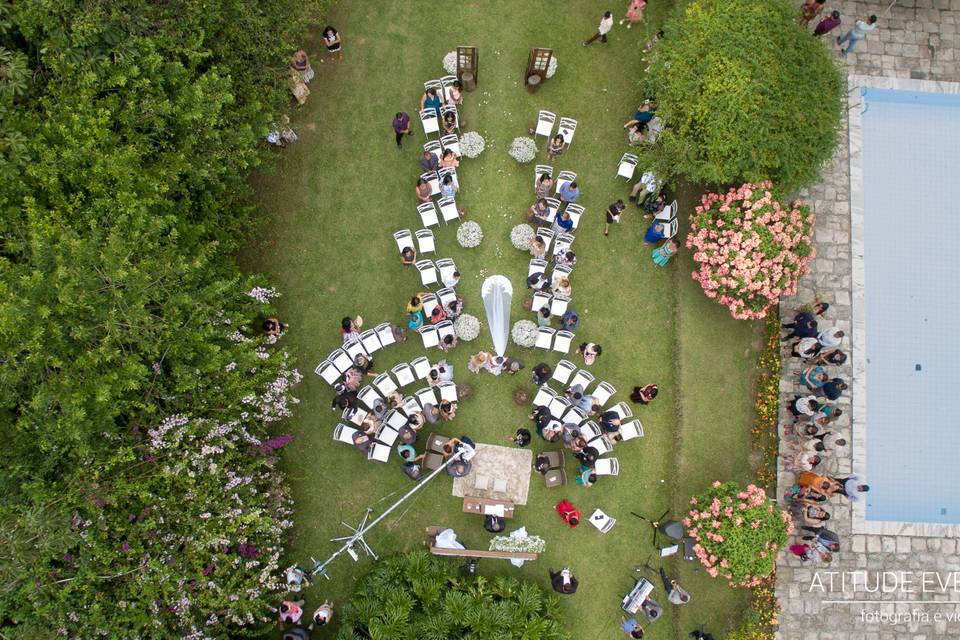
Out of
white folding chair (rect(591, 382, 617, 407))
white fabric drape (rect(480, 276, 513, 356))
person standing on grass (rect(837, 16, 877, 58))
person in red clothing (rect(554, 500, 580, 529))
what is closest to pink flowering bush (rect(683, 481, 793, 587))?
person in red clothing (rect(554, 500, 580, 529))

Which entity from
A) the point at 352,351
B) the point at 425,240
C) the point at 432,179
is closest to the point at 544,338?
the point at 425,240

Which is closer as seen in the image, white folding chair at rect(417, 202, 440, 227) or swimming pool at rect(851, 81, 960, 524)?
white folding chair at rect(417, 202, 440, 227)

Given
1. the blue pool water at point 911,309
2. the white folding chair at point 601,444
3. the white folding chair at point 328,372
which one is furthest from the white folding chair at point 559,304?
the blue pool water at point 911,309

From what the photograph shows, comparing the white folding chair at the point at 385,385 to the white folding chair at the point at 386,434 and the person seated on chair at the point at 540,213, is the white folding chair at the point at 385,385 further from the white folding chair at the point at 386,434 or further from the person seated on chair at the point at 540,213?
the person seated on chair at the point at 540,213

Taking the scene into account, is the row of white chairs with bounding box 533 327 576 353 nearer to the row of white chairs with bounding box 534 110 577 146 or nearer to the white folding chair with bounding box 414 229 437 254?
the white folding chair with bounding box 414 229 437 254

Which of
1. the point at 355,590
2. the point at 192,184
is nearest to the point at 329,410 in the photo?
the point at 355,590
